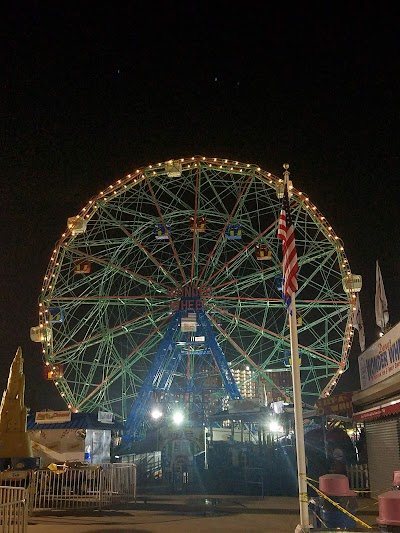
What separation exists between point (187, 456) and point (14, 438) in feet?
23.8

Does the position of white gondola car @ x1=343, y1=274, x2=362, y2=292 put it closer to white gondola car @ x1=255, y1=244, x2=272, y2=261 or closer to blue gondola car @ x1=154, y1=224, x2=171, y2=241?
white gondola car @ x1=255, y1=244, x2=272, y2=261

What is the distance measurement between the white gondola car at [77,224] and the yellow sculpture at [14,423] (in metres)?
9.68

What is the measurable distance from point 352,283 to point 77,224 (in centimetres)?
1210

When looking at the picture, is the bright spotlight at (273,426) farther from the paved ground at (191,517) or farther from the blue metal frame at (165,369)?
the paved ground at (191,517)

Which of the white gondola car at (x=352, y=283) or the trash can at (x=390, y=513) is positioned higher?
the white gondola car at (x=352, y=283)

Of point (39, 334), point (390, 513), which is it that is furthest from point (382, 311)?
point (39, 334)

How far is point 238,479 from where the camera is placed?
18.4 meters

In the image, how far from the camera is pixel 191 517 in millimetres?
12180

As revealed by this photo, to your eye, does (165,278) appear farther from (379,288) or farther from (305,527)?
(305,527)

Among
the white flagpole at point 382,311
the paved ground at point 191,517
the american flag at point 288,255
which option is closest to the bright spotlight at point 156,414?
the paved ground at point 191,517

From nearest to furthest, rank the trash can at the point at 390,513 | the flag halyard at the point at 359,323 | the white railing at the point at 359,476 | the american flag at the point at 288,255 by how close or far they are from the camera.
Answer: the trash can at the point at 390,513
the american flag at the point at 288,255
the white railing at the point at 359,476
the flag halyard at the point at 359,323

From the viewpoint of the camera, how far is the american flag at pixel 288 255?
8844mm

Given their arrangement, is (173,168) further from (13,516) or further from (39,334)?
(13,516)

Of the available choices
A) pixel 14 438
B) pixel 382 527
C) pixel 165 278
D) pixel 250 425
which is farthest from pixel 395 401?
pixel 165 278
